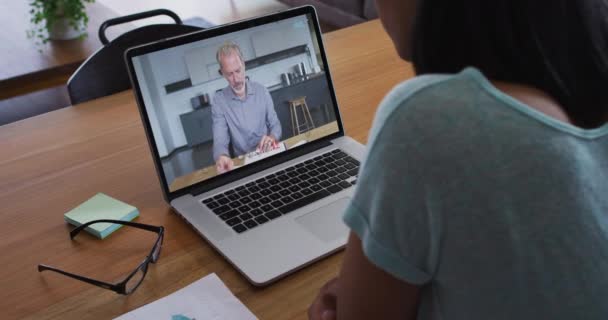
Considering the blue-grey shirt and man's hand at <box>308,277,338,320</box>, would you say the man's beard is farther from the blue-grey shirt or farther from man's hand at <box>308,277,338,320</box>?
man's hand at <box>308,277,338,320</box>

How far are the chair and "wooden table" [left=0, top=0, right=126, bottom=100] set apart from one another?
2.29 feet

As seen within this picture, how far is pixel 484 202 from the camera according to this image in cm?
54

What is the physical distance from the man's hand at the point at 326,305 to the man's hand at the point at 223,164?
371 millimetres

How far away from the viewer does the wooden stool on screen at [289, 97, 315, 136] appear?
1.17 m

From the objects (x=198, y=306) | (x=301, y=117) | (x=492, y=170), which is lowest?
(x=198, y=306)

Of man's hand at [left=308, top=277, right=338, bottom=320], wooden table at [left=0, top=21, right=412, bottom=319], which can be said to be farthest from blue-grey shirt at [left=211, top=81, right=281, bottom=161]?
man's hand at [left=308, top=277, right=338, bottom=320]

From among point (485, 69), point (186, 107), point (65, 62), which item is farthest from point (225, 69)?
point (65, 62)

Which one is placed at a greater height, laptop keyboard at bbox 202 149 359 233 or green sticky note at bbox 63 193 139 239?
green sticky note at bbox 63 193 139 239

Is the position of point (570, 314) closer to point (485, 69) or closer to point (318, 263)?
point (485, 69)

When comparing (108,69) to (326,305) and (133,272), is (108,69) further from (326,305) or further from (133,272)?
(326,305)

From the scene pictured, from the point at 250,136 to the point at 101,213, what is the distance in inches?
11.0

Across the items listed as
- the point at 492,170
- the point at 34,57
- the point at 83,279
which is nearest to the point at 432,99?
the point at 492,170

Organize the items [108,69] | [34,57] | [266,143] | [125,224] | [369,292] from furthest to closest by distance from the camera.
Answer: [34,57] → [108,69] → [266,143] → [125,224] → [369,292]

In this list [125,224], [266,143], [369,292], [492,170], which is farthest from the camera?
[266,143]
